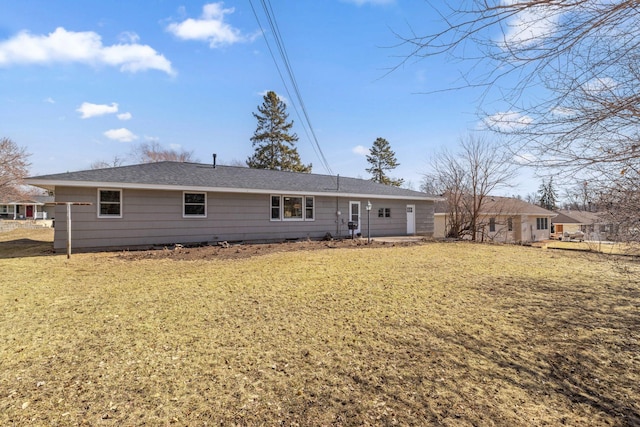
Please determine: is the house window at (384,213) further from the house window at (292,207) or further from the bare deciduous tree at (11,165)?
the bare deciduous tree at (11,165)

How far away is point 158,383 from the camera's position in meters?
2.66

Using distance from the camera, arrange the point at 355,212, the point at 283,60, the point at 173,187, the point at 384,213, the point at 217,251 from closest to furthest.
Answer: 1. the point at 283,60
2. the point at 217,251
3. the point at 173,187
4. the point at 355,212
5. the point at 384,213

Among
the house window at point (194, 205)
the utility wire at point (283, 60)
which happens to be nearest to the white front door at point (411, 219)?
the utility wire at point (283, 60)

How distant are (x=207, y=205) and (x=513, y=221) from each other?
2348cm

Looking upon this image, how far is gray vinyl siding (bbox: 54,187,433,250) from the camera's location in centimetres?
1039

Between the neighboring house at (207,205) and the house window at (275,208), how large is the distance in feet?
0.15

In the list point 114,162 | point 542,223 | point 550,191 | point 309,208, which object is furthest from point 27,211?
point 542,223

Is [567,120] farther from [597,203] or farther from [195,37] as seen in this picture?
[195,37]

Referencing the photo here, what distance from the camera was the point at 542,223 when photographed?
1160 inches

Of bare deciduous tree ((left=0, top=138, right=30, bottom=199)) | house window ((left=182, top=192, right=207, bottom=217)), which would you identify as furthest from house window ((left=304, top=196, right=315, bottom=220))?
bare deciduous tree ((left=0, top=138, right=30, bottom=199))

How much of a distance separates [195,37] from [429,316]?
32.8 ft

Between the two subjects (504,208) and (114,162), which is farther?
(114,162)

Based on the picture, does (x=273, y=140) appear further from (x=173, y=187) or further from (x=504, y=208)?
(x=173, y=187)

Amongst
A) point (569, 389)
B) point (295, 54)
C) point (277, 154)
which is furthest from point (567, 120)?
point (277, 154)
